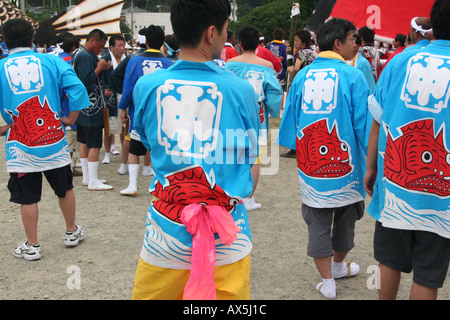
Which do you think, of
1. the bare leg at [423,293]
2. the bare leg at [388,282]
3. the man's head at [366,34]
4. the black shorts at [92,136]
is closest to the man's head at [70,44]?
the black shorts at [92,136]

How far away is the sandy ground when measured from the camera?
3.48 metres

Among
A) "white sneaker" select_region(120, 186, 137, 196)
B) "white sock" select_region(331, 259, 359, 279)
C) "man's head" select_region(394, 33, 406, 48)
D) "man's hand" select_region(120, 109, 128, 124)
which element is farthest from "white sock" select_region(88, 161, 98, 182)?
"man's head" select_region(394, 33, 406, 48)

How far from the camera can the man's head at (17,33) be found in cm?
388

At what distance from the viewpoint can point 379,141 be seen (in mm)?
2596

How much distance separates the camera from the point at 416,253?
2.46 metres

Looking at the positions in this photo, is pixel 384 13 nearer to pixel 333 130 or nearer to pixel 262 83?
pixel 262 83

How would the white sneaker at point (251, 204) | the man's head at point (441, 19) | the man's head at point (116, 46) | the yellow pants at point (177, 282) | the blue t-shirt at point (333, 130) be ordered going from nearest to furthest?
1. the yellow pants at point (177, 282)
2. the man's head at point (441, 19)
3. the blue t-shirt at point (333, 130)
4. the white sneaker at point (251, 204)
5. the man's head at point (116, 46)

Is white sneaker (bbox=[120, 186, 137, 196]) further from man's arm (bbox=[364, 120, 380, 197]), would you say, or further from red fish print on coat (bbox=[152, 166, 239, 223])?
red fish print on coat (bbox=[152, 166, 239, 223])

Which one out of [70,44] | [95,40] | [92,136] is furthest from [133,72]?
[70,44]

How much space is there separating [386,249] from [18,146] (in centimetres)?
301

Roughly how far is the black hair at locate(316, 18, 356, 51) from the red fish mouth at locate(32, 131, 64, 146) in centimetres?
232

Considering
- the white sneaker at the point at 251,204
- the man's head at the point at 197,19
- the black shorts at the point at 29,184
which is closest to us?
the man's head at the point at 197,19

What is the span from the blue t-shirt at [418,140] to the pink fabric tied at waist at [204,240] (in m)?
1.01

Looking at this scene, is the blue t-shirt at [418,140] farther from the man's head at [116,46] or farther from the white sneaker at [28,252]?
the man's head at [116,46]
